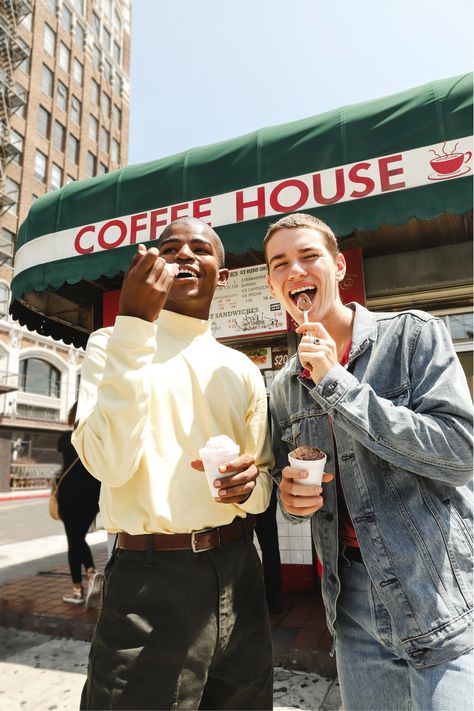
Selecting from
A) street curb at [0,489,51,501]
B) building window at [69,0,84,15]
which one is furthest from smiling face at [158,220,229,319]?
building window at [69,0,84,15]

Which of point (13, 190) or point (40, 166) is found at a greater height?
point (40, 166)

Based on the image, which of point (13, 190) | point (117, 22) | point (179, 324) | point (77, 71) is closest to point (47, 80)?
point (77, 71)

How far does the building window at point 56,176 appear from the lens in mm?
33469

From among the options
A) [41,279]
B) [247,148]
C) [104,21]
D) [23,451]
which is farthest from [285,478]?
[104,21]

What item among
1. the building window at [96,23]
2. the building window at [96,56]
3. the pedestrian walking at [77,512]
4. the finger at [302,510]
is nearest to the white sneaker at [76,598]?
the pedestrian walking at [77,512]

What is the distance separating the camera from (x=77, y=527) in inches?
196

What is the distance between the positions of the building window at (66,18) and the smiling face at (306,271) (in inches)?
1776

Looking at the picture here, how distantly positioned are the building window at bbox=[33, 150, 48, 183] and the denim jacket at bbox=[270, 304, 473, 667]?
35.8 m

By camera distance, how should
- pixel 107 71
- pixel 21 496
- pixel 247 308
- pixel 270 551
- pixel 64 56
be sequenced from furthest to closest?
pixel 107 71 → pixel 64 56 → pixel 21 496 → pixel 247 308 → pixel 270 551

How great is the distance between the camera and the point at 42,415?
29.9m

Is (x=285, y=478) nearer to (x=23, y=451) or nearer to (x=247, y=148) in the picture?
(x=247, y=148)

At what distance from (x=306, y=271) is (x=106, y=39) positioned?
5162 centimetres

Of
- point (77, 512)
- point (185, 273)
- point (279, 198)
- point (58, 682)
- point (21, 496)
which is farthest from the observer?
point (21, 496)

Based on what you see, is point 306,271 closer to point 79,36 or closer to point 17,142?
point 17,142
